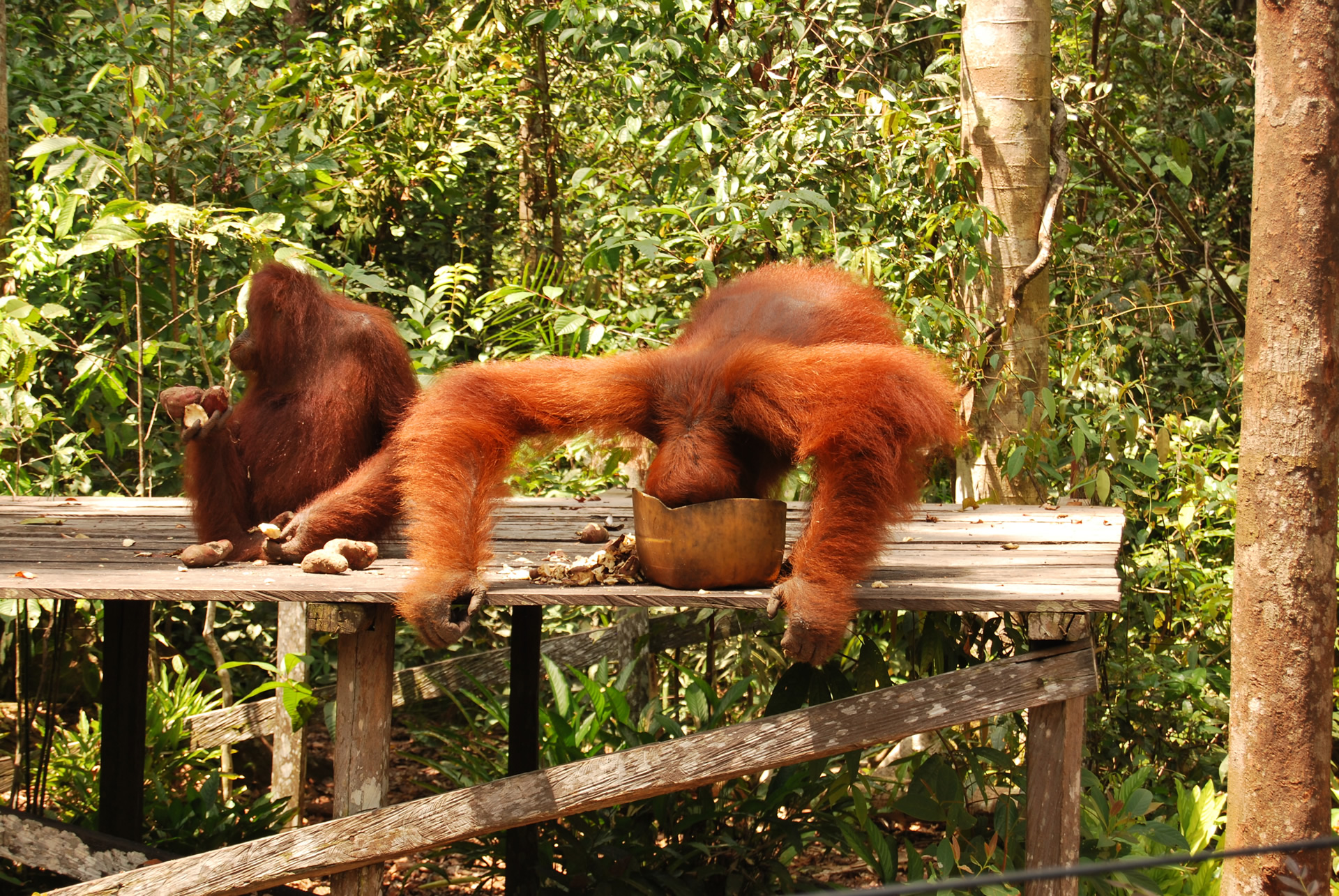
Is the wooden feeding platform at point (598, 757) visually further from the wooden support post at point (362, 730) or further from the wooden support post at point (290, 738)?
the wooden support post at point (290, 738)

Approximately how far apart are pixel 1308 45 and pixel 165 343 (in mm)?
3938

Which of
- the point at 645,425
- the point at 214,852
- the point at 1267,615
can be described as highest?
the point at 645,425

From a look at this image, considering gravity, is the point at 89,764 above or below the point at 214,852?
below

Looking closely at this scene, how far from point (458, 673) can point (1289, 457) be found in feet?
11.5

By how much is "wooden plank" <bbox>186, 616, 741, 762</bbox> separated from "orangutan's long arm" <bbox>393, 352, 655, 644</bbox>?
2.17 metres

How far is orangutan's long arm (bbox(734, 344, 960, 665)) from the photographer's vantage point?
249cm

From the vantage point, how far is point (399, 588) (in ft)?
9.03

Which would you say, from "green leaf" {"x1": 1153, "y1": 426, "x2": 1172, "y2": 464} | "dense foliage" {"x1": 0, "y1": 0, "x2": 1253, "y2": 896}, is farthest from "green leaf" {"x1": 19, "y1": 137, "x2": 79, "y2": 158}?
"green leaf" {"x1": 1153, "y1": 426, "x2": 1172, "y2": 464}

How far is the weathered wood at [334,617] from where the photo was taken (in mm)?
2793

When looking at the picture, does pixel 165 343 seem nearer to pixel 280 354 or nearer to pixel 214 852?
pixel 280 354

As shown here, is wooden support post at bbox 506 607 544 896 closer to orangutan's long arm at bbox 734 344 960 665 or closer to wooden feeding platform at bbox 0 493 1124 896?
wooden feeding platform at bbox 0 493 1124 896

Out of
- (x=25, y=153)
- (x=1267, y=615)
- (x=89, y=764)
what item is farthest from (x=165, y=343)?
(x=1267, y=615)

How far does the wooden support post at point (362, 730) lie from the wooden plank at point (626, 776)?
82 mm

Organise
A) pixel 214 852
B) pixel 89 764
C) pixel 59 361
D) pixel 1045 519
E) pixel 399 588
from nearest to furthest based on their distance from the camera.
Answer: pixel 399 588, pixel 214 852, pixel 1045 519, pixel 89 764, pixel 59 361
